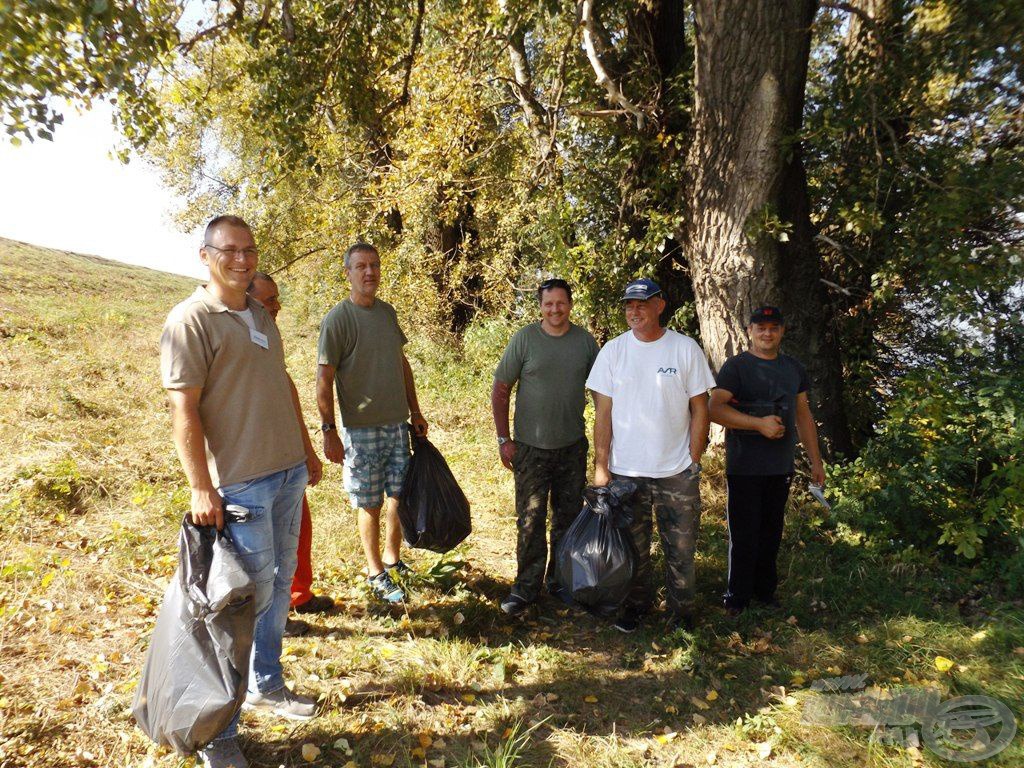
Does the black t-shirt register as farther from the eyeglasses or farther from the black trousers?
the eyeglasses

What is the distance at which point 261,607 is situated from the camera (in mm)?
2699

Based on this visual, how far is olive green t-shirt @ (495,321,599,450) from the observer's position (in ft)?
12.5

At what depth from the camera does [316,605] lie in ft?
13.0

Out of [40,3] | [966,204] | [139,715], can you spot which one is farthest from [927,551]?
[40,3]

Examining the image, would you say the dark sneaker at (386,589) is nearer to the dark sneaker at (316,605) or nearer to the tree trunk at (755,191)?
the dark sneaker at (316,605)

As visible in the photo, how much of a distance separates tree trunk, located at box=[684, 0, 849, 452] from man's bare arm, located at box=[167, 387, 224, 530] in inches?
162

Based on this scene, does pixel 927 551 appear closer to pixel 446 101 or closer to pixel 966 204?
pixel 966 204

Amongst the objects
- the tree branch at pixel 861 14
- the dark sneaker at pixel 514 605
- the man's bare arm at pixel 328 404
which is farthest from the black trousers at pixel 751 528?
the tree branch at pixel 861 14

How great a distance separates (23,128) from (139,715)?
3410mm

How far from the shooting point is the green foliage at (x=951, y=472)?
397 centimetres

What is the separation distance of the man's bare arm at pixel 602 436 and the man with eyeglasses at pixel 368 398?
1.14 metres

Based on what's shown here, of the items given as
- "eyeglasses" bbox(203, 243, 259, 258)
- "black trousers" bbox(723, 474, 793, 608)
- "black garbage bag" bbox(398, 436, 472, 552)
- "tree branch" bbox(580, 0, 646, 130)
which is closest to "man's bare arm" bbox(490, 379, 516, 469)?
"black garbage bag" bbox(398, 436, 472, 552)

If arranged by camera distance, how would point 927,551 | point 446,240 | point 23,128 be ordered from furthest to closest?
point 446,240 → point 927,551 → point 23,128

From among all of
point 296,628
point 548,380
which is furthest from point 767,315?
point 296,628
